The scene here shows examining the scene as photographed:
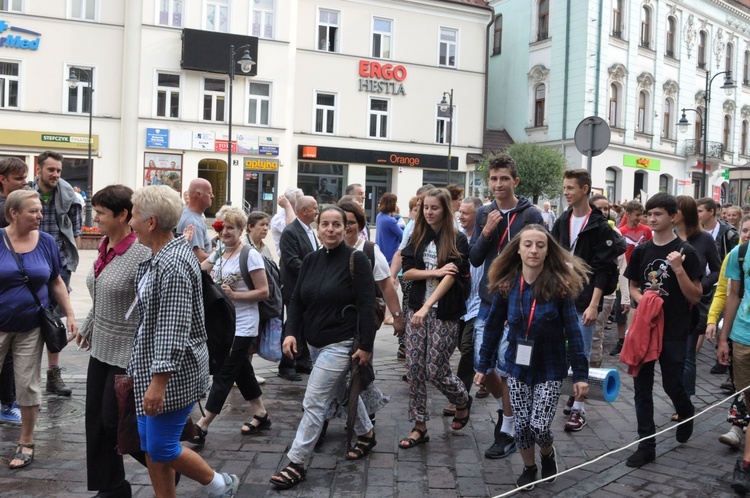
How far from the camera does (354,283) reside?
4.82m

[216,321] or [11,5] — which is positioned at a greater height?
[11,5]

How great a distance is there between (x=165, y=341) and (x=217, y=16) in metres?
29.0

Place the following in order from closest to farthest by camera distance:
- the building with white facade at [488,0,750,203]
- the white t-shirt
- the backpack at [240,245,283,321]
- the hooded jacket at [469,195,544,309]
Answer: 1. the hooded jacket at [469,195,544,309]
2. the white t-shirt
3. the backpack at [240,245,283,321]
4. the building with white facade at [488,0,750,203]

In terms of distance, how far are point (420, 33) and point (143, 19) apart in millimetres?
12861

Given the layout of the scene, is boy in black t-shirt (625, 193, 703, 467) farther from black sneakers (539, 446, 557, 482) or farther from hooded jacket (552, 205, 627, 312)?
black sneakers (539, 446, 557, 482)

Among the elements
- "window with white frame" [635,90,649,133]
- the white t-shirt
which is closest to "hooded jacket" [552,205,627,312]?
the white t-shirt

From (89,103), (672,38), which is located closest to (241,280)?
(89,103)

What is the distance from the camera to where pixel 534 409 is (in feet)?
14.5

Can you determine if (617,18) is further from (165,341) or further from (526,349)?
(165,341)

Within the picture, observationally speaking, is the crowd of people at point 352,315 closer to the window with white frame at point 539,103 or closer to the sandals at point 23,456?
the sandals at point 23,456

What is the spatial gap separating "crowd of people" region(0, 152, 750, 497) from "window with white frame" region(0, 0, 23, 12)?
1004 inches

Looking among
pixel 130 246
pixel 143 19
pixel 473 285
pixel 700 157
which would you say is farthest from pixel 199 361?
pixel 700 157

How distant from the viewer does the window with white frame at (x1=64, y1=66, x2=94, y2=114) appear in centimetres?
2903

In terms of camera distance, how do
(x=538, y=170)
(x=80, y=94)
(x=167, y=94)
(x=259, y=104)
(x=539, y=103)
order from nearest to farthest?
(x=80, y=94), (x=167, y=94), (x=259, y=104), (x=538, y=170), (x=539, y=103)
